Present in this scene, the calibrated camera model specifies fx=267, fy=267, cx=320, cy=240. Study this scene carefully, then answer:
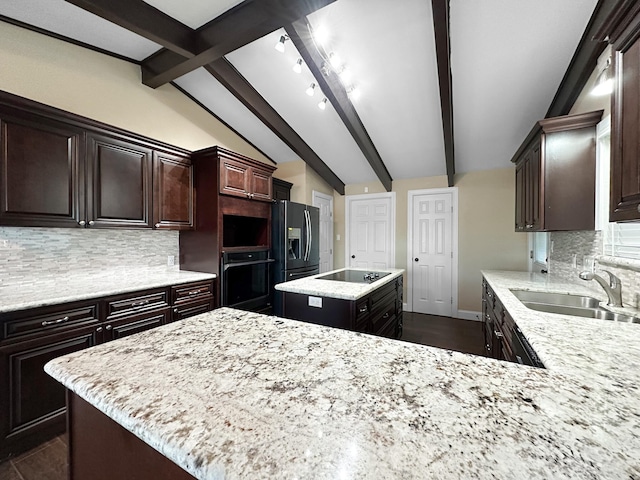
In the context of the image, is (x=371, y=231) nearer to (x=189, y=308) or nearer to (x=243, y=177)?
(x=243, y=177)

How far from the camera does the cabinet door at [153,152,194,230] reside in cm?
253

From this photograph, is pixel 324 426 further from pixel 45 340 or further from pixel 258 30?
pixel 258 30

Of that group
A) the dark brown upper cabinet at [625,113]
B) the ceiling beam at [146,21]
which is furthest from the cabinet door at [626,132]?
the ceiling beam at [146,21]

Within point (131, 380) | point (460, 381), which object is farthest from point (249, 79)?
point (460, 381)

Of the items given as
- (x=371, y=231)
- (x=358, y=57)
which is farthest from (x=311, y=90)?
(x=371, y=231)

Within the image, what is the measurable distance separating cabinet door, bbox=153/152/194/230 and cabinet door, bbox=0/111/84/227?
1.88ft

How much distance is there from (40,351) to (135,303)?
0.55 meters

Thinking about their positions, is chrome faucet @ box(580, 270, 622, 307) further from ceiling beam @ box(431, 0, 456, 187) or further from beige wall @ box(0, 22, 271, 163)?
beige wall @ box(0, 22, 271, 163)

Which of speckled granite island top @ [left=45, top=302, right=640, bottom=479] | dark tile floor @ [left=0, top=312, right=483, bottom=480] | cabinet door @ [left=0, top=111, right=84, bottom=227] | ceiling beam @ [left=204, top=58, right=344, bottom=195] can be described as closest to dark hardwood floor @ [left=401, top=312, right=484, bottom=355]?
dark tile floor @ [left=0, top=312, right=483, bottom=480]

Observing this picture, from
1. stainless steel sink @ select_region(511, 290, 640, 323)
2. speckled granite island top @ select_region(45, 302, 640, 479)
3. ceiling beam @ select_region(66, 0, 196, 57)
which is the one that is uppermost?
ceiling beam @ select_region(66, 0, 196, 57)

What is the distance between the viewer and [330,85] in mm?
2633

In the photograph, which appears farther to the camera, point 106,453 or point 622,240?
point 622,240

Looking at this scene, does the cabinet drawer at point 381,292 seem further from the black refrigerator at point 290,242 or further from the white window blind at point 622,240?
the white window blind at point 622,240

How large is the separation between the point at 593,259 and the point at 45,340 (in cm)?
380
